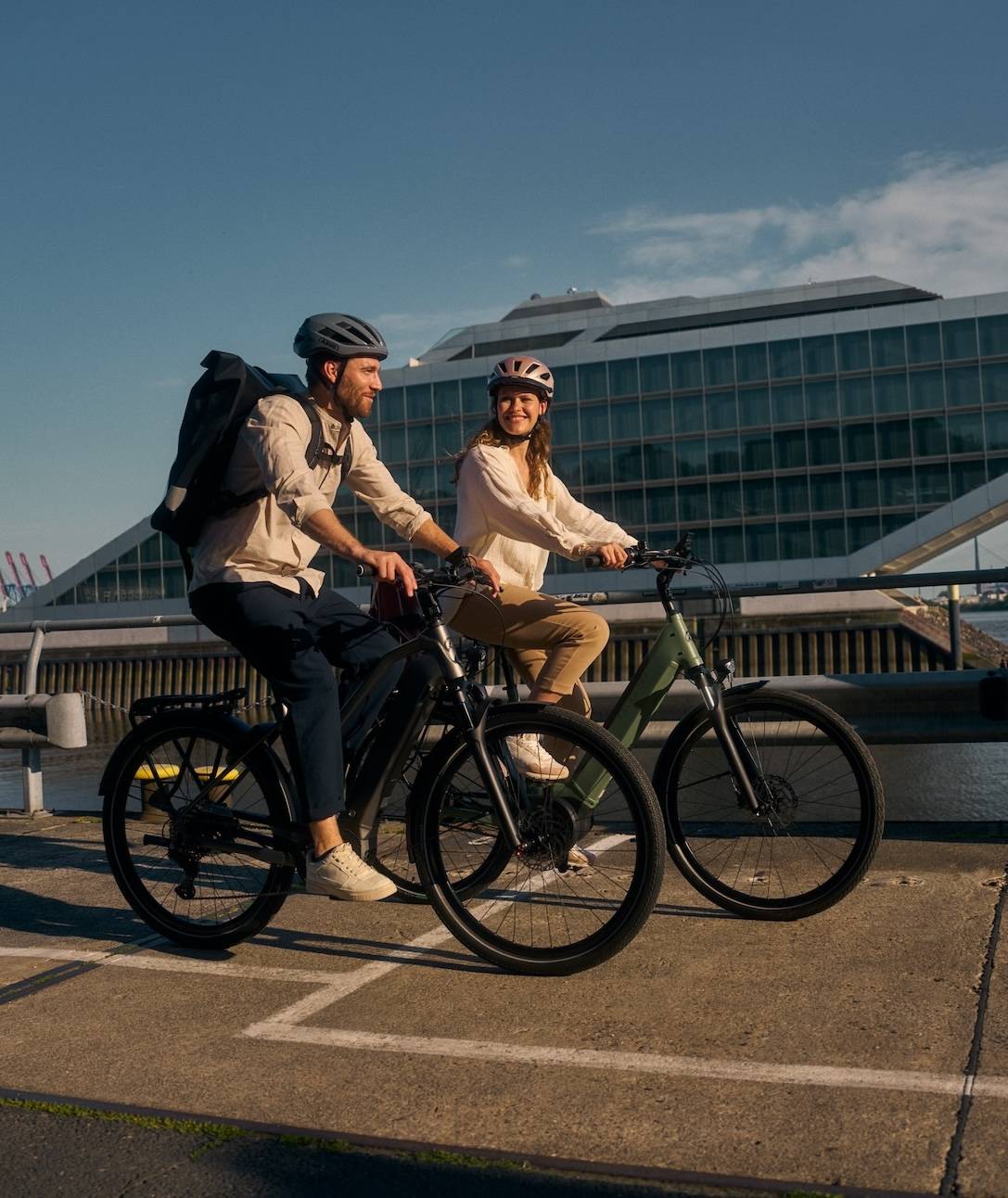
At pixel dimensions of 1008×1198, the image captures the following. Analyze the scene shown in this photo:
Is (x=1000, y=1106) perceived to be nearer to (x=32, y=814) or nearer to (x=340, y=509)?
(x=32, y=814)

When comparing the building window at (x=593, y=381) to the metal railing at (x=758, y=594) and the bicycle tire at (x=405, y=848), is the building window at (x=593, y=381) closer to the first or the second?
the metal railing at (x=758, y=594)

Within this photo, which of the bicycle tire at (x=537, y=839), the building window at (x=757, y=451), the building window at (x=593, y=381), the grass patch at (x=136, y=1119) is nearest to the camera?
the grass patch at (x=136, y=1119)

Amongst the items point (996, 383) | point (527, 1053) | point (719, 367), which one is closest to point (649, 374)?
point (719, 367)

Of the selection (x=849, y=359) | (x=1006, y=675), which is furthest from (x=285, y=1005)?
(x=849, y=359)

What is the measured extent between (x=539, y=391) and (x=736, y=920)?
6.41 ft

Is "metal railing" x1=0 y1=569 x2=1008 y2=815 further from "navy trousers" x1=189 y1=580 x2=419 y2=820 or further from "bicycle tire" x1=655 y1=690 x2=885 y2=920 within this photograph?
"navy trousers" x1=189 y1=580 x2=419 y2=820

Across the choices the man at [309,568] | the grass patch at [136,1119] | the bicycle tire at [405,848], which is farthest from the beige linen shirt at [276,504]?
the grass patch at [136,1119]

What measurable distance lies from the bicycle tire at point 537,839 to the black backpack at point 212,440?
101 centimetres

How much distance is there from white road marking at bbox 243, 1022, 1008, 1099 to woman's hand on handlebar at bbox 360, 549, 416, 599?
1177 mm

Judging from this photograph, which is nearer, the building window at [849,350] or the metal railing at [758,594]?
the metal railing at [758,594]

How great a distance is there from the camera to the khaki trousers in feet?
14.2

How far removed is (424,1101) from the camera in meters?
2.71

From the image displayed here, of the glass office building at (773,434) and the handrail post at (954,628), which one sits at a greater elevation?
the glass office building at (773,434)

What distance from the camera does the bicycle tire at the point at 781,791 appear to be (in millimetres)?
3873
